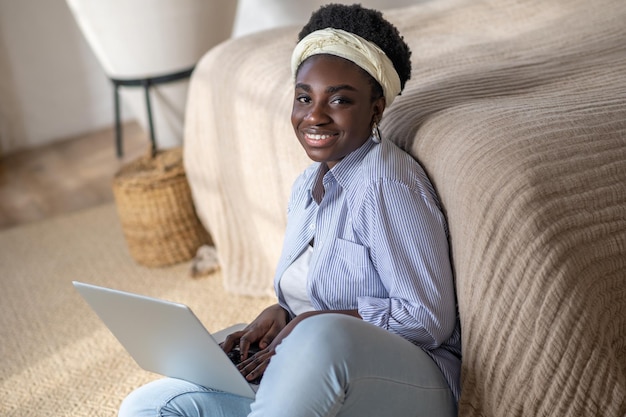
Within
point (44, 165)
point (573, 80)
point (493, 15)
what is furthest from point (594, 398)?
point (44, 165)

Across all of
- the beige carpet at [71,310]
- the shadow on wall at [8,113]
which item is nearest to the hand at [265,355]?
the beige carpet at [71,310]

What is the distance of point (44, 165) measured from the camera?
3.17 metres

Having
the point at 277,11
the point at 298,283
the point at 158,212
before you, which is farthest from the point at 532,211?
the point at 277,11

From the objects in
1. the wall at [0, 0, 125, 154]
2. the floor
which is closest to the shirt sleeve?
the floor

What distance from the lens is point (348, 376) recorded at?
89cm

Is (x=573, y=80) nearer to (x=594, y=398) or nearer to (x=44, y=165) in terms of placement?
(x=594, y=398)

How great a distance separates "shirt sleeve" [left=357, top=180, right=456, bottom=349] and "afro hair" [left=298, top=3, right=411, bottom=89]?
0.65 ft

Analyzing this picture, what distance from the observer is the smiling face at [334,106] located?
1.08 meters

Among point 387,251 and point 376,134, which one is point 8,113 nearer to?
point 376,134

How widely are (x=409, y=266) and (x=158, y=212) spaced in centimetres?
123

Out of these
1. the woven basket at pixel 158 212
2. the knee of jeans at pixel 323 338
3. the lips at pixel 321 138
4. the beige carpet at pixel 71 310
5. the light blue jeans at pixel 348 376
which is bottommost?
the beige carpet at pixel 71 310

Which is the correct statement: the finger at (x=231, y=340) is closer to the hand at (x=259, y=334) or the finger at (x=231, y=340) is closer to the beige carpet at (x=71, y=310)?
the hand at (x=259, y=334)

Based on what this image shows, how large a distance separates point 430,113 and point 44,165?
2.33 m

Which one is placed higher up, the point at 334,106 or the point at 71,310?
the point at 334,106
